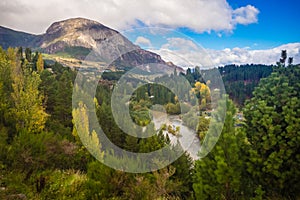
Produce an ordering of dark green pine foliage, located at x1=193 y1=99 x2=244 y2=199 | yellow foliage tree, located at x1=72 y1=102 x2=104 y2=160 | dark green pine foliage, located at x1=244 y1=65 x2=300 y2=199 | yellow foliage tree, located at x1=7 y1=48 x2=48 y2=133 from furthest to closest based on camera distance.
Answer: yellow foliage tree, located at x1=7 y1=48 x2=48 y2=133 → yellow foliage tree, located at x1=72 y1=102 x2=104 y2=160 → dark green pine foliage, located at x1=193 y1=99 x2=244 y2=199 → dark green pine foliage, located at x1=244 y1=65 x2=300 y2=199

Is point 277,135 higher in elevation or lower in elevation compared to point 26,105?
higher

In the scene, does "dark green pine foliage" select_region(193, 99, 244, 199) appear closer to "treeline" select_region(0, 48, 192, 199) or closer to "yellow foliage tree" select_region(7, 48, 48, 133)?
"treeline" select_region(0, 48, 192, 199)

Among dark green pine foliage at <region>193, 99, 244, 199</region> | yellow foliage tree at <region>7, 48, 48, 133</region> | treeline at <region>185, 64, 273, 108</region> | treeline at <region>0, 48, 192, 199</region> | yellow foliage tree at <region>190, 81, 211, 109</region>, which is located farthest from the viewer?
treeline at <region>185, 64, 273, 108</region>

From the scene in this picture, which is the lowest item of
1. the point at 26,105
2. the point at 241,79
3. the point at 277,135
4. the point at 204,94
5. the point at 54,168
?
the point at 54,168

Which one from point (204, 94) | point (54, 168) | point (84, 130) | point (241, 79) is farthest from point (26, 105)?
point (241, 79)

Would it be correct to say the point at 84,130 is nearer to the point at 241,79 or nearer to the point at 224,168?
the point at 224,168

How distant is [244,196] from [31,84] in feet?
76.9

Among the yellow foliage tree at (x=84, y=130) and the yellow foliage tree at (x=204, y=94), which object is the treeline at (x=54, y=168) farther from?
the yellow foliage tree at (x=204, y=94)

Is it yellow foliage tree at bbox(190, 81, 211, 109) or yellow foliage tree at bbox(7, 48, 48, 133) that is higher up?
yellow foliage tree at bbox(190, 81, 211, 109)

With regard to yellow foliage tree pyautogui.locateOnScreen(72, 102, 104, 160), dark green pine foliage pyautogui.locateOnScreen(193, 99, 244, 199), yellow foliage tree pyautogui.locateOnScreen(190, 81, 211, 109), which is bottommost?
yellow foliage tree pyautogui.locateOnScreen(72, 102, 104, 160)

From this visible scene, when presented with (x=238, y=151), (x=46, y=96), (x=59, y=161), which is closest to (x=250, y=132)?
(x=238, y=151)

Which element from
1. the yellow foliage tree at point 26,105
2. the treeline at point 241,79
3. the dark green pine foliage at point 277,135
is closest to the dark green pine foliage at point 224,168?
Answer: the dark green pine foliage at point 277,135

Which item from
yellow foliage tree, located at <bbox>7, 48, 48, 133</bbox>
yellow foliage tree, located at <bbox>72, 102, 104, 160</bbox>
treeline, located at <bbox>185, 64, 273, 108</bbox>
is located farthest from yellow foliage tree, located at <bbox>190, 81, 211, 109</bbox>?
treeline, located at <bbox>185, 64, 273, 108</bbox>

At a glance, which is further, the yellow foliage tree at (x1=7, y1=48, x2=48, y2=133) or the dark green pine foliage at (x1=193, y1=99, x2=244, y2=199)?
the yellow foliage tree at (x1=7, y1=48, x2=48, y2=133)
